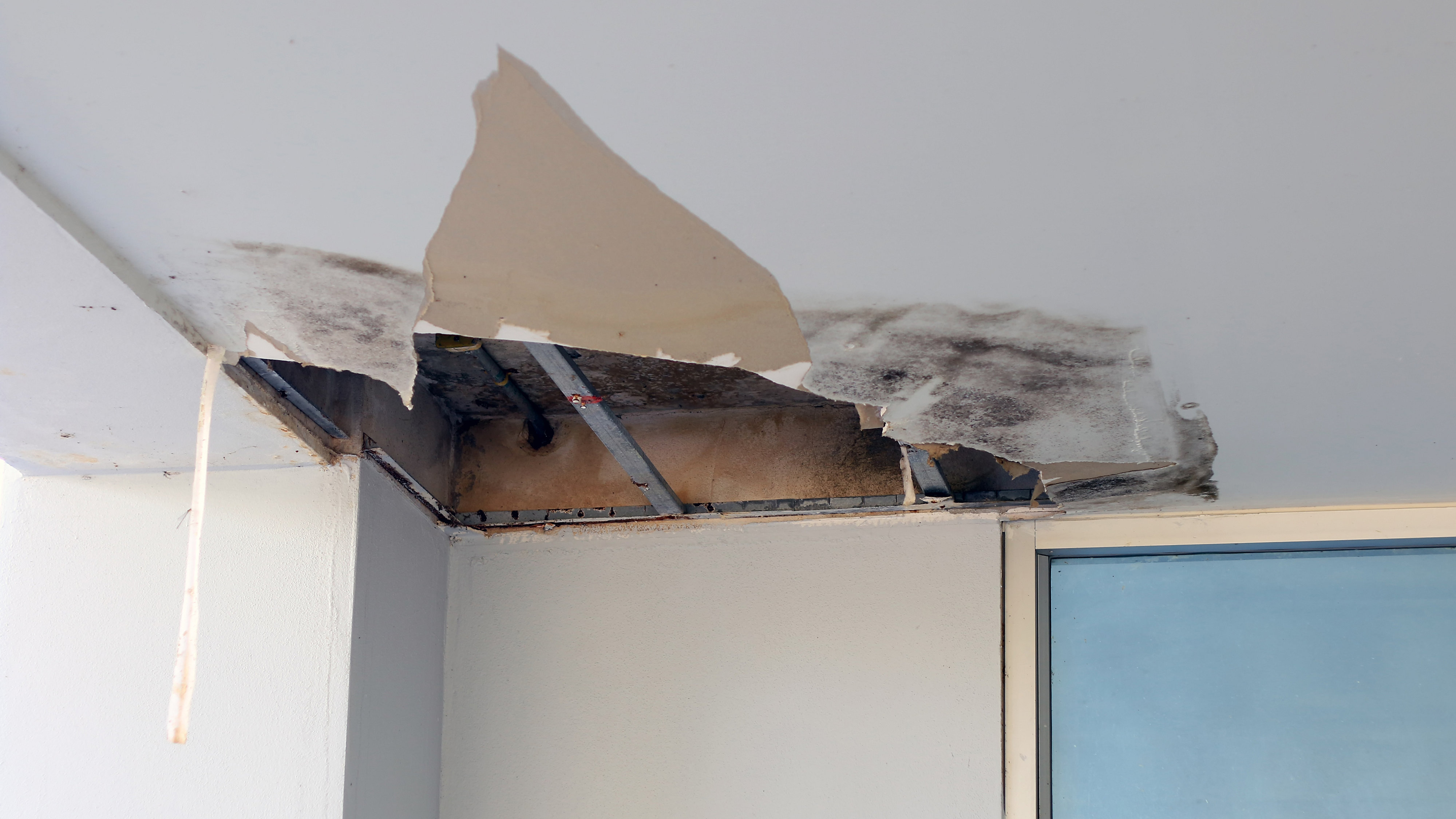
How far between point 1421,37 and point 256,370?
64.1 inches

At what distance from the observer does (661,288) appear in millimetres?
1399

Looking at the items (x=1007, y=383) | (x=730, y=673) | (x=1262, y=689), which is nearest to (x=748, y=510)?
(x=730, y=673)

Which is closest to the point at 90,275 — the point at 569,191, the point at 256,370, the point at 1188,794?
the point at 256,370

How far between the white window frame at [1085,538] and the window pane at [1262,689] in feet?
0.20

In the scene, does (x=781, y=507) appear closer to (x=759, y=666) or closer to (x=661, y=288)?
(x=759, y=666)

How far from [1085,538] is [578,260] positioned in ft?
4.71

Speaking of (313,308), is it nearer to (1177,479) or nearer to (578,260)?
(578,260)

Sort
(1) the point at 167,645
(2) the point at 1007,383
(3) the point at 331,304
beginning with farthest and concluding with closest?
1. (1) the point at 167,645
2. (2) the point at 1007,383
3. (3) the point at 331,304

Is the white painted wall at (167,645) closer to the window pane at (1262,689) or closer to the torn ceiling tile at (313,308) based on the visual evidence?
the torn ceiling tile at (313,308)

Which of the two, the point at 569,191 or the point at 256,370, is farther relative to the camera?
the point at 256,370

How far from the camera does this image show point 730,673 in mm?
2332

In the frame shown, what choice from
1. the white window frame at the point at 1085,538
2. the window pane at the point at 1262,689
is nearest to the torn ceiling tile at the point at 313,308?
the white window frame at the point at 1085,538

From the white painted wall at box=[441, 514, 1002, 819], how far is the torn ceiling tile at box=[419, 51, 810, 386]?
865mm

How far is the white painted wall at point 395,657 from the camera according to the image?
199 cm
